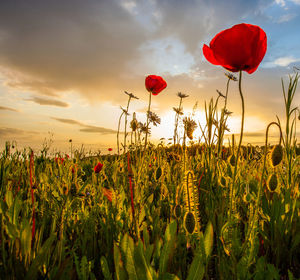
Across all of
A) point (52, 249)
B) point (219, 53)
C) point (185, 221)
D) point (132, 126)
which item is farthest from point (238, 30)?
point (132, 126)

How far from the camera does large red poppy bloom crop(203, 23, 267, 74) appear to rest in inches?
45.1

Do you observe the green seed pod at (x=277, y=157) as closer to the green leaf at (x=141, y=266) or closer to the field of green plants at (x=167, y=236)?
the field of green plants at (x=167, y=236)

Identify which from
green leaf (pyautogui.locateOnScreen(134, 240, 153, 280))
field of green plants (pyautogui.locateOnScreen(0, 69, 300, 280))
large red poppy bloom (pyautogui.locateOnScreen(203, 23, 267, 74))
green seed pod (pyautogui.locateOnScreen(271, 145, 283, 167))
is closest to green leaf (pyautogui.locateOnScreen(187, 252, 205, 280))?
field of green plants (pyautogui.locateOnScreen(0, 69, 300, 280))

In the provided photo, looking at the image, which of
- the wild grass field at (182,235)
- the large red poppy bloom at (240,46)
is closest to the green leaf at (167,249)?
the wild grass field at (182,235)

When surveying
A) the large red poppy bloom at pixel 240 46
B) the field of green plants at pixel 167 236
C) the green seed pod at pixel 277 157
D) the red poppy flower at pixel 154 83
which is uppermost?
the red poppy flower at pixel 154 83

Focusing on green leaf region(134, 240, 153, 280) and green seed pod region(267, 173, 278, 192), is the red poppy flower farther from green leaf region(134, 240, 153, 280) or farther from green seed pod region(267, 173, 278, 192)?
green leaf region(134, 240, 153, 280)

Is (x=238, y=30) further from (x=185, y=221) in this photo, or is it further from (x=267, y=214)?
(x=267, y=214)

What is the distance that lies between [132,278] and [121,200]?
79 centimetres

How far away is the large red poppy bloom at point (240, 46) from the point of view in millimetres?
1146

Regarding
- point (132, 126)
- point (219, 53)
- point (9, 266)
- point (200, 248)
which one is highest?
point (219, 53)

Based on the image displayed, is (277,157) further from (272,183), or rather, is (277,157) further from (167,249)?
(167,249)

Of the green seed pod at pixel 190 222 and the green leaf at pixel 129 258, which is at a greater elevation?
the green seed pod at pixel 190 222

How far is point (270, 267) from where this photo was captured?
3.14 feet

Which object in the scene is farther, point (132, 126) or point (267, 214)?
point (132, 126)
